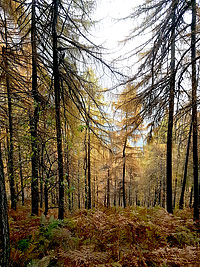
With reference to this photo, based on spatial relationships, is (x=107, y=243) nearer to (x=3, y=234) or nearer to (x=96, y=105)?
(x=3, y=234)

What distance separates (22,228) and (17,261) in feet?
5.20

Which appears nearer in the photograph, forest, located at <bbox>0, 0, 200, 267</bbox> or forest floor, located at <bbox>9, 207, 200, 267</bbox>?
forest floor, located at <bbox>9, 207, 200, 267</bbox>

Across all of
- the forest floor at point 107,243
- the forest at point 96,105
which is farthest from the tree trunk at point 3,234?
the forest floor at point 107,243

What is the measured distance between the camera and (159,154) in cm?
1598

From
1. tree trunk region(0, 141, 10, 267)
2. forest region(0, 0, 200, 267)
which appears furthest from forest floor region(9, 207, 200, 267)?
tree trunk region(0, 141, 10, 267)

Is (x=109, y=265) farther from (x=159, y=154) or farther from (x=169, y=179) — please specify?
(x=159, y=154)

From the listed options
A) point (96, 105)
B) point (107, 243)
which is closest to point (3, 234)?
point (107, 243)

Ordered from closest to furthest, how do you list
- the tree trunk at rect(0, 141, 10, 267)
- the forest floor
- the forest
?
the tree trunk at rect(0, 141, 10, 267)
the forest floor
the forest

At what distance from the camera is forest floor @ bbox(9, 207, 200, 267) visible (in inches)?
92.7

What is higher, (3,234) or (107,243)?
(3,234)

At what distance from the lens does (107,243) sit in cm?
315

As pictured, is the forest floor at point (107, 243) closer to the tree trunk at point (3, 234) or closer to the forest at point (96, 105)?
the forest at point (96, 105)

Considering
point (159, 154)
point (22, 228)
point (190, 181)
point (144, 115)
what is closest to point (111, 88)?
point (144, 115)

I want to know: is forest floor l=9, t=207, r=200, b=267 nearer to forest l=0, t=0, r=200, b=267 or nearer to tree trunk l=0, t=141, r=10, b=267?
forest l=0, t=0, r=200, b=267
